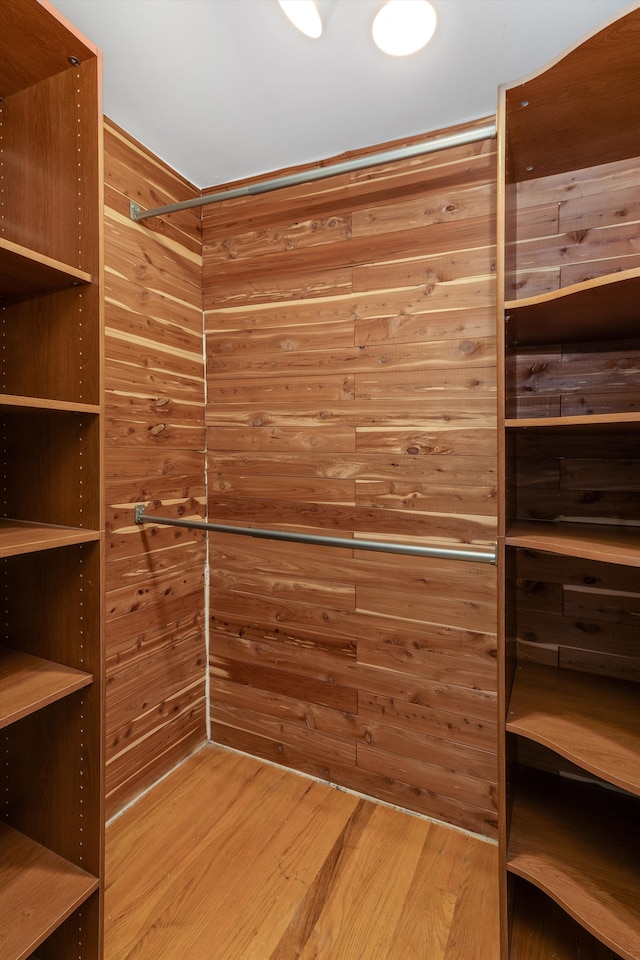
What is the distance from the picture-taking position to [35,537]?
3.51ft

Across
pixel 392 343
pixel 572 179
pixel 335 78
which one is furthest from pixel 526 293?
pixel 335 78

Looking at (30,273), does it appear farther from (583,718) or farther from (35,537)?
(583,718)

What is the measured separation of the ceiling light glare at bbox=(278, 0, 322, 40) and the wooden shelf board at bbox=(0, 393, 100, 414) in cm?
107

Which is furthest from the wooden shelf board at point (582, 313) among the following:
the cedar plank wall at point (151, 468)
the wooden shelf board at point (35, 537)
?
the cedar plank wall at point (151, 468)

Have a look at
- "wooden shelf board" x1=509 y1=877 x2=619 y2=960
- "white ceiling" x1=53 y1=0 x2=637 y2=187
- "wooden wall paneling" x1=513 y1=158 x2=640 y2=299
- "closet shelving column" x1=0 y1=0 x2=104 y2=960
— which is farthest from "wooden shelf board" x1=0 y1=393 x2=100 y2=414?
"wooden shelf board" x1=509 y1=877 x2=619 y2=960

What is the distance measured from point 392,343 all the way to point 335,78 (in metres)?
0.79

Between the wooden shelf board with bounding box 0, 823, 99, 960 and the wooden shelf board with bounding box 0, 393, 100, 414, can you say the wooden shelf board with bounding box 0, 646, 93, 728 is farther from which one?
the wooden shelf board with bounding box 0, 393, 100, 414

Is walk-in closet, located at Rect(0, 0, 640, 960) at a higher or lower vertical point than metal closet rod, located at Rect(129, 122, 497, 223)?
lower

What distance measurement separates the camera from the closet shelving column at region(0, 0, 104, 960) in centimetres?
110

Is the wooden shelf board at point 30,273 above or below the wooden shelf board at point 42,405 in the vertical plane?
above

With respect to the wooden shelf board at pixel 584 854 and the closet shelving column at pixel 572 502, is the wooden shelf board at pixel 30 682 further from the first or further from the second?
the wooden shelf board at pixel 584 854

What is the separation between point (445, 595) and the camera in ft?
5.46

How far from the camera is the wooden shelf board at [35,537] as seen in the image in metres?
0.98

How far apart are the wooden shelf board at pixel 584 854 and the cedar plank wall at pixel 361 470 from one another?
27cm
